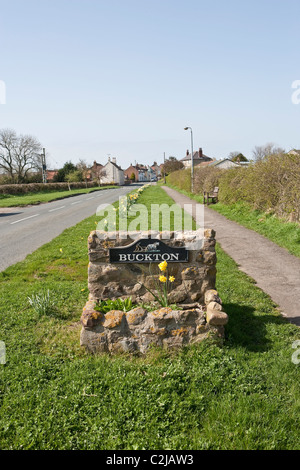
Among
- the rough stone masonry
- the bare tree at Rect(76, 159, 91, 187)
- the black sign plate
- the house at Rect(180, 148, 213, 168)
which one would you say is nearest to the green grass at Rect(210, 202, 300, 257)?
the rough stone masonry

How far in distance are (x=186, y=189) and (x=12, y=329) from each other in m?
31.2

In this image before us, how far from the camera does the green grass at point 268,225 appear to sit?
10.2 meters

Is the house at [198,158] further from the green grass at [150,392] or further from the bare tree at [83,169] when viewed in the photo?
the green grass at [150,392]

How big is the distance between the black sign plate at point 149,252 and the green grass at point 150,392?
3.93 ft

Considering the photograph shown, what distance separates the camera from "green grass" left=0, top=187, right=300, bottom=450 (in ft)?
9.61

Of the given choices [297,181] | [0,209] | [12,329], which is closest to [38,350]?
[12,329]

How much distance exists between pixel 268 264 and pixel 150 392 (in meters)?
5.73

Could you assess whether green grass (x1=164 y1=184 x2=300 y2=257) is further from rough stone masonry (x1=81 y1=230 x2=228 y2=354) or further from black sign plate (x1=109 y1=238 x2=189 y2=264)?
black sign plate (x1=109 y1=238 x2=189 y2=264)

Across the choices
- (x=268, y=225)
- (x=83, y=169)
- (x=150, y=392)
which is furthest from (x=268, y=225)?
(x=83, y=169)

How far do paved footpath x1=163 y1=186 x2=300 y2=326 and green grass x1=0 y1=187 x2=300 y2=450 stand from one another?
100 centimetres

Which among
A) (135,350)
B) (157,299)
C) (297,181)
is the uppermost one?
(297,181)

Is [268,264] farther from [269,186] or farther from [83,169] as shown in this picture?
[83,169]
